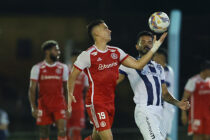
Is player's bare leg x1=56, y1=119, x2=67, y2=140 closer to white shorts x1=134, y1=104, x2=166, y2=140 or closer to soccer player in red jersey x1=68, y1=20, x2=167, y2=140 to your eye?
soccer player in red jersey x1=68, y1=20, x2=167, y2=140

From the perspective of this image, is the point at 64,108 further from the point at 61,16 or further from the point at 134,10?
the point at 61,16

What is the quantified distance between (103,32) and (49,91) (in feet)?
8.87

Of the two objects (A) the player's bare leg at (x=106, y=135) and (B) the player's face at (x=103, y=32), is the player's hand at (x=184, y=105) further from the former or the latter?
(B) the player's face at (x=103, y=32)

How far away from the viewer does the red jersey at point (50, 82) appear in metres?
8.95

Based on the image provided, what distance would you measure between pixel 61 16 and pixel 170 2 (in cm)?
1197

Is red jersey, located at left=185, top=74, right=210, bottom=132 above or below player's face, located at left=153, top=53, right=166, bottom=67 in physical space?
below

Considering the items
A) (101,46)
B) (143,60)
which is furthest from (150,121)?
(101,46)

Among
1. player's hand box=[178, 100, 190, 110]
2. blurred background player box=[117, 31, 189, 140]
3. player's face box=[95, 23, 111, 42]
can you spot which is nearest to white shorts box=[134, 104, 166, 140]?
blurred background player box=[117, 31, 189, 140]

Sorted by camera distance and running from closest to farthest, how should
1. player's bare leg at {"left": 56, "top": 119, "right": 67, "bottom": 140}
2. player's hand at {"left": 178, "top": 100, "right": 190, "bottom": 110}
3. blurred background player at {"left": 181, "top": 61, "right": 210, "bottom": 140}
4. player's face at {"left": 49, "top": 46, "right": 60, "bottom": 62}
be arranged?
player's hand at {"left": 178, "top": 100, "right": 190, "bottom": 110}, player's bare leg at {"left": 56, "top": 119, "right": 67, "bottom": 140}, player's face at {"left": 49, "top": 46, "right": 60, "bottom": 62}, blurred background player at {"left": 181, "top": 61, "right": 210, "bottom": 140}

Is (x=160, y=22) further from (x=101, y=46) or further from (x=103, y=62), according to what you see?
(x=103, y=62)

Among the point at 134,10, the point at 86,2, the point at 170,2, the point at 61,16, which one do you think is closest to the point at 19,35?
the point at 61,16

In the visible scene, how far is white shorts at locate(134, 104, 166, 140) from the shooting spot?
21.3ft

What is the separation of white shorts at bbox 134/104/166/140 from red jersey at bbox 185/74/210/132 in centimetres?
337

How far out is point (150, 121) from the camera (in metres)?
6.56
